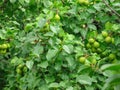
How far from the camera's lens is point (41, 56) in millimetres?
2342

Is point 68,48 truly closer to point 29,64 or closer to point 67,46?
point 67,46

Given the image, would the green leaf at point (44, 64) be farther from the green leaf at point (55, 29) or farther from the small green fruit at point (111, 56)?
the small green fruit at point (111, 56)

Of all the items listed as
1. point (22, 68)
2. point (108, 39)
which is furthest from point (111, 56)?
point (22, 68)

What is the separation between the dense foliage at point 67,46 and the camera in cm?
214

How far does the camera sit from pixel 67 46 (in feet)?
7.04

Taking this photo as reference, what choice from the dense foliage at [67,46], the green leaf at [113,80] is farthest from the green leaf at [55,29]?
the green leaf at [113,80]

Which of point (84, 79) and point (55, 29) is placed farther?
point (55, 29)

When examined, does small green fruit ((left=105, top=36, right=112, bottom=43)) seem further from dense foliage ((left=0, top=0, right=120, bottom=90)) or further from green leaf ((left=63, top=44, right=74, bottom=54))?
green leaf ((left=63, top=44, right=74, bottom=54))

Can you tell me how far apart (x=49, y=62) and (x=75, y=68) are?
0.19m

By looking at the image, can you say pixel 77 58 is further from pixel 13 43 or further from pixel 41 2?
pixel 41 2

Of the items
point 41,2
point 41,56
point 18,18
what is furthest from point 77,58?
point 18,18

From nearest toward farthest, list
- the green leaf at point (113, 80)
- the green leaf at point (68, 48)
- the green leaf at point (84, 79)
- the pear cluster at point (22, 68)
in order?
the green leaf at point (113, 80)
the green leaf at point (84, 79)
the green leaf at point (68, 48)
the pear cluster at point (22, 68)

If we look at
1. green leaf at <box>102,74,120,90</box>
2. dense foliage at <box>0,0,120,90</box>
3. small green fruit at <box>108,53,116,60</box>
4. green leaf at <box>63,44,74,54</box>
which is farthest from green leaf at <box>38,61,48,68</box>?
green leaf at <box>102,74,120,90</box>

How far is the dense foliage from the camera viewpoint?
7.04 ft
